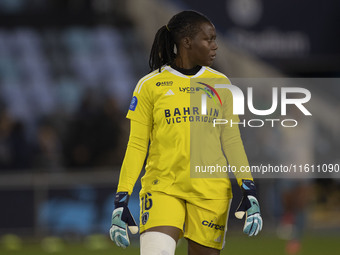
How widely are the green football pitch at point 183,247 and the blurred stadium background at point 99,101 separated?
0.03m

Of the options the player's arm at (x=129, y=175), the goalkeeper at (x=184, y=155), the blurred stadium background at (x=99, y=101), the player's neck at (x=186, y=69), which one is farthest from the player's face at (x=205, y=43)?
the blurred stadium background at (x=99, y=101)

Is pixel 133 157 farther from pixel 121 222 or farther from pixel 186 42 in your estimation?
pixel 186 42

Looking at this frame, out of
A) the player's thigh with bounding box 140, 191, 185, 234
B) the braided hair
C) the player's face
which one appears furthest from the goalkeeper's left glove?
the braided hair

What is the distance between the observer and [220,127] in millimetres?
5129

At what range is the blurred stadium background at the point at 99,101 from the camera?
12547 mm

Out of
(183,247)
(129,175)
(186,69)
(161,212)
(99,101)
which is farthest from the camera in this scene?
(99,101)

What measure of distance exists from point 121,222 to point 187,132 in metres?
0.66

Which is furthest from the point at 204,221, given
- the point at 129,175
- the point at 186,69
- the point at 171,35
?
the point at 171,35

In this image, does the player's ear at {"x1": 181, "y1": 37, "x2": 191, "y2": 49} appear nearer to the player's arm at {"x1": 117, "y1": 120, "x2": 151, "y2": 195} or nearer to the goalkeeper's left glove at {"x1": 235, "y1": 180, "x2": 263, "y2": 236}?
the player's arm at {"x1": 117, "y1": 120, "x2": 151, "y2": 195}

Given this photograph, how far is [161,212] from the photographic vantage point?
4953 mm

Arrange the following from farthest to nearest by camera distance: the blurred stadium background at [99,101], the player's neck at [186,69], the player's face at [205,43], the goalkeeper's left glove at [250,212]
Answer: the blurred stadium background at [99,101] → the player's neck at [186,69] → the player's face at [205,43] → the goalkeeper's left glove at [250,212]

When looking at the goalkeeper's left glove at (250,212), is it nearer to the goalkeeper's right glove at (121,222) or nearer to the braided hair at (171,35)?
the goalkeeper's right glove at (121,222)

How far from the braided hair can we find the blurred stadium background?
5.98m

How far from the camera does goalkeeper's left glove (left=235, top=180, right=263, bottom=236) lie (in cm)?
493
